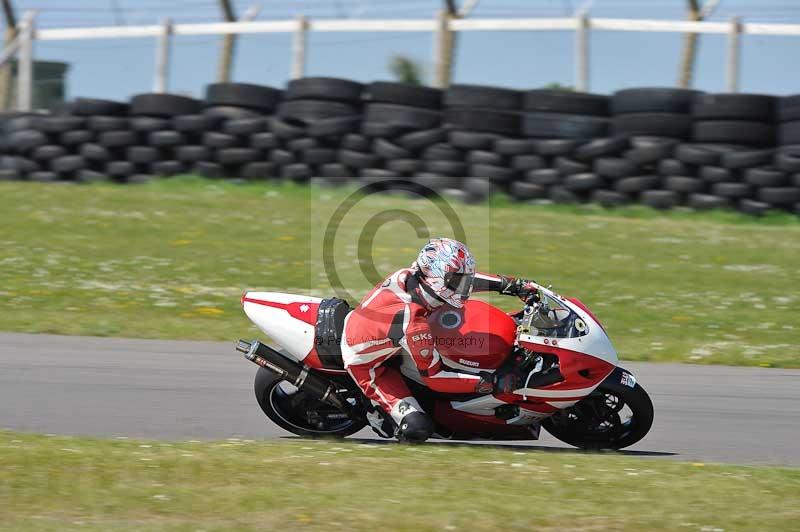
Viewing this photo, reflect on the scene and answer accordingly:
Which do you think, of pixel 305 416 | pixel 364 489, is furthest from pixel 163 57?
pixel 364 489

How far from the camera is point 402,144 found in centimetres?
1495

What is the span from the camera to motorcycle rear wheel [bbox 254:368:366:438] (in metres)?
6.63

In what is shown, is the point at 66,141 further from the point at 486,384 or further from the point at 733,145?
the point at 486,384

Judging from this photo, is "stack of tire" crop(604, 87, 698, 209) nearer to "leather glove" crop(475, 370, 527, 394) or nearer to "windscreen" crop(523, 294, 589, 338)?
"windscreen" crop(523, 294, 589, 338)

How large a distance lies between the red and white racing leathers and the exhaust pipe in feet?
0.90

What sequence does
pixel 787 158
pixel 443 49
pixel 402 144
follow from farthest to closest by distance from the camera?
pixel 443 49 < pixel 402 144 < pixel 787 158

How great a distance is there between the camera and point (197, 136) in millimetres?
15867

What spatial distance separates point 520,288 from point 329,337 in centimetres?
116

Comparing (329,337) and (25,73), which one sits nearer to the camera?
(329,337)

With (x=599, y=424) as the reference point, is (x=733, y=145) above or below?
above

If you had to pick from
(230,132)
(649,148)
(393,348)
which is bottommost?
(393,348)

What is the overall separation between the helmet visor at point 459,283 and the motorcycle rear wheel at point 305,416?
3.72 feet

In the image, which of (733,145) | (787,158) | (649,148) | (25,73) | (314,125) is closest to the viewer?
(787,158)

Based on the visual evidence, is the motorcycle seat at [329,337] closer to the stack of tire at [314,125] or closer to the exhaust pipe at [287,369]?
the exhaust pipe at [287,369]
